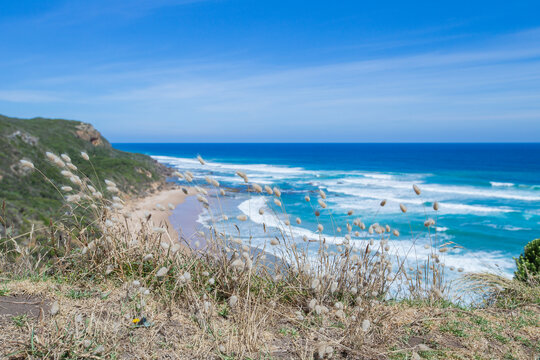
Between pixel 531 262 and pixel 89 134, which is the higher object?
pixel 89 134

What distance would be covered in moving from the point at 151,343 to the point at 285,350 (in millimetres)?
1067

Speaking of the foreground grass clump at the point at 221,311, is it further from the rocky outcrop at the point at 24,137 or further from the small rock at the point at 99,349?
the rocky outcrop at the point at 24,137

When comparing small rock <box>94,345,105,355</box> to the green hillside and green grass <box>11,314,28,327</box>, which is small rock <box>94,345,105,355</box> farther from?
the green hillside

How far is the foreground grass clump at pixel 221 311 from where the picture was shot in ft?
8.69

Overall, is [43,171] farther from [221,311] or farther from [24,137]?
[221,311]

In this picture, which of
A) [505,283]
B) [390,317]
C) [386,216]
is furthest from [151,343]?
[386,216]

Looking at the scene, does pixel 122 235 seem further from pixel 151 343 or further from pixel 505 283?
pixel 505 283

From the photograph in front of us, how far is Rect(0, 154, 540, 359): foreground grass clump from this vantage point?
2648 mm

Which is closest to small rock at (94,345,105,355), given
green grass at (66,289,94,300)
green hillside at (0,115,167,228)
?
green grass at (66,289,94,300)

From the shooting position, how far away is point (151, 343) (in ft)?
8.89

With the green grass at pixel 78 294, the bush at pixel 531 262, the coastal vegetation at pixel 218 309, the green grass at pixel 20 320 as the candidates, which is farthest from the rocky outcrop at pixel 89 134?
the bush at pixel 531 262

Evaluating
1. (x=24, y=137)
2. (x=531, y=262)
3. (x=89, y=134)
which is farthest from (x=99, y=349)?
(x=89, y=134)

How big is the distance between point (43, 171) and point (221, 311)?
21.7m

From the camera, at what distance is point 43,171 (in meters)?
20.6
